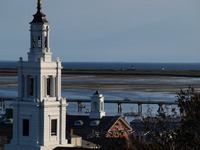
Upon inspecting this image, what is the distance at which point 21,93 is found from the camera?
124 ft

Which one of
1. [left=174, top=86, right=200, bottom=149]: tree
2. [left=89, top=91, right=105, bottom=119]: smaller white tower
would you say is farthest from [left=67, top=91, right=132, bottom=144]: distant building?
[left=174, top=86, right=200, bottom=149]: tree

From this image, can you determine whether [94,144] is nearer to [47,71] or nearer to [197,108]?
[47,71]

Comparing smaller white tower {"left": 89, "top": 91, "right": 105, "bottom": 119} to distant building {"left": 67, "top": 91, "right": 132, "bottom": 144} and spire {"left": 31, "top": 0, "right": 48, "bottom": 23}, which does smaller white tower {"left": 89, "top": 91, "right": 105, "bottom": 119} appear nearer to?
distant building {"left": 67, "top": 91, "right": 132, "bottom": 144}

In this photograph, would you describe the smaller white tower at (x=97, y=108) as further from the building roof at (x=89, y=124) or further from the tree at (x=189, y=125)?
the tree at (x=189, y=125)

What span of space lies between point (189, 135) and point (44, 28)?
14.0 meters

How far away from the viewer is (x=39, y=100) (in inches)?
1449

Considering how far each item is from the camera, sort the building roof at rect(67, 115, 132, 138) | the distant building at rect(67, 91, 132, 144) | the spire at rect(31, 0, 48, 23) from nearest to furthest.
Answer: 1. the spire at rect(31, 0, 48, 23)
2. the distant building at rect(67, 91, 132, 144)
3. the building roof at rect(67, 115, 132, 138)

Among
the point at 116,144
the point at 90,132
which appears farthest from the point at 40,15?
the point at 90,132

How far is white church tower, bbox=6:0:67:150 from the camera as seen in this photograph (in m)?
36.9

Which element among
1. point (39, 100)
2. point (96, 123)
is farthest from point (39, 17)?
point (96, 123)

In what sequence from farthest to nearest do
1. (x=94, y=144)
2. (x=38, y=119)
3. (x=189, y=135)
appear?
(x=94, y=144) < (x=38, y=119) < (x=189, y=135)

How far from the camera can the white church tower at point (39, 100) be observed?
1452 inches

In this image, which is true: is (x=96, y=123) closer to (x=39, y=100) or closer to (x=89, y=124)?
(x=89, y=124)

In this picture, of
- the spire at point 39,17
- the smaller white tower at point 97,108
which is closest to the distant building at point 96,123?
→ the smaller white tower at point 97,108
